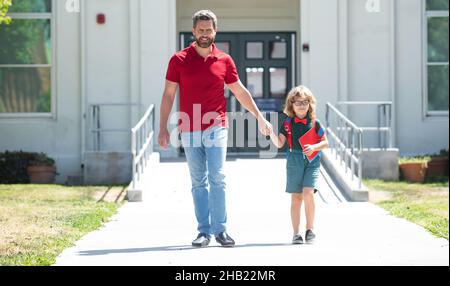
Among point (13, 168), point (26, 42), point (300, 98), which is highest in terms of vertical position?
point (26, 42)

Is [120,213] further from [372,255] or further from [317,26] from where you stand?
[317,26]

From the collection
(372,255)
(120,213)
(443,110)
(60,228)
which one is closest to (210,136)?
(372,255)

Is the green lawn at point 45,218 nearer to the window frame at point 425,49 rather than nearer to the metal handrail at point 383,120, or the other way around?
the metal handrail at point 383,120

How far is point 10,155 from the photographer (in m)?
15.5

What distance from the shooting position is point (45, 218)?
10.2 metres

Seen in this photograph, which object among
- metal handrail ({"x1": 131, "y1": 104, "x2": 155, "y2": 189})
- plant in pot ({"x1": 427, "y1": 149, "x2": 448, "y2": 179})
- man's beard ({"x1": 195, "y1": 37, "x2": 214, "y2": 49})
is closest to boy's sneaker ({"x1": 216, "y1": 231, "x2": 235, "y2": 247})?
man's beard ({"x1": 195, "y1": 37, "x2": 214, "y2": 49})

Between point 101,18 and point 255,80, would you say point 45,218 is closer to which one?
point 101,18

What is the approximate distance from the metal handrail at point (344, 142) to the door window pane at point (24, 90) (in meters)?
4.97

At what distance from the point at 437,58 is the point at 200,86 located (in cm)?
984

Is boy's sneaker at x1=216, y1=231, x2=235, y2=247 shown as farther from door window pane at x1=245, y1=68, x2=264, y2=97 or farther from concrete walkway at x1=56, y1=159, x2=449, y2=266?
door window pane at x1=245, y1=68, x2=264, y2=97

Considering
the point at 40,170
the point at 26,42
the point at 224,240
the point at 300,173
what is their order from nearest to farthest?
the point at 224,240, the point at 300,173, the point at 40,170, the point at 26,42

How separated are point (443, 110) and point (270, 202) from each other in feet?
19.1

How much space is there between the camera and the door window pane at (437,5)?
54.6 ft

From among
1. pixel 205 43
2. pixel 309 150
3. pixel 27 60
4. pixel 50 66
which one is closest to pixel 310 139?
pixel 309 150
